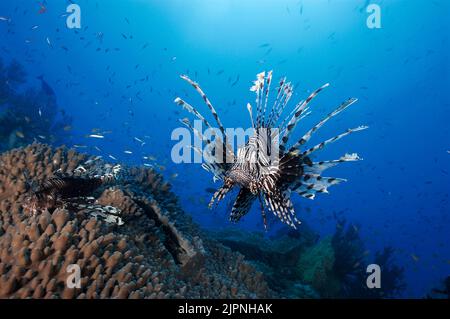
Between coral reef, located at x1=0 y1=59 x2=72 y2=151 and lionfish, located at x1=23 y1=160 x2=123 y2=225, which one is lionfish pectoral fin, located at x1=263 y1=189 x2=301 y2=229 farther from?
coral reef, located at x1=0 y1=59 x2=72 y2=151

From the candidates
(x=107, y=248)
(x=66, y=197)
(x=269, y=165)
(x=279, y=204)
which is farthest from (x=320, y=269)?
(x=66, y=197)

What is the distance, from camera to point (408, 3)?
1522 inches

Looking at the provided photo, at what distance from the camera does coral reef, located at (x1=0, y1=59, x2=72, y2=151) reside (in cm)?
1124

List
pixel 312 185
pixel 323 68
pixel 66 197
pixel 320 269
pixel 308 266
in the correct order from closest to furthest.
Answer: pixel 66 197, pixel 312 185, pixel 320 269, pixel 308 266, pixel 323 68

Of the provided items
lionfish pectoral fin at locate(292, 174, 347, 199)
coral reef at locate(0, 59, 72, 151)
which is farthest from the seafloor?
coral reef at locate(0, 59, 72, 151)

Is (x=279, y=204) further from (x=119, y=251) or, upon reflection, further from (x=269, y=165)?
(x=119, y=251)

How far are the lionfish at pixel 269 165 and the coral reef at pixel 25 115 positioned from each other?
27.6 ft


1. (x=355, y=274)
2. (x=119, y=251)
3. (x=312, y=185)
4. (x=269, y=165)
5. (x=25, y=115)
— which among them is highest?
(x=25, y=115)

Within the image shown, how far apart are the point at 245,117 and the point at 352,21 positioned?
31.9 meters

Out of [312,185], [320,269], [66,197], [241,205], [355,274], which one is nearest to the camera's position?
[66,197]

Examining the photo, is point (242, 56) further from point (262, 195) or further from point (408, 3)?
point (262, 195)

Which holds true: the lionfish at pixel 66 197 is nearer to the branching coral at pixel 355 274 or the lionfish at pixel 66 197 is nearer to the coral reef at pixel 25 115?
the branching coral at pixel 355 274

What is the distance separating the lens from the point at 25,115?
41.0 feet

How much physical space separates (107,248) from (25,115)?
41.1 feet
